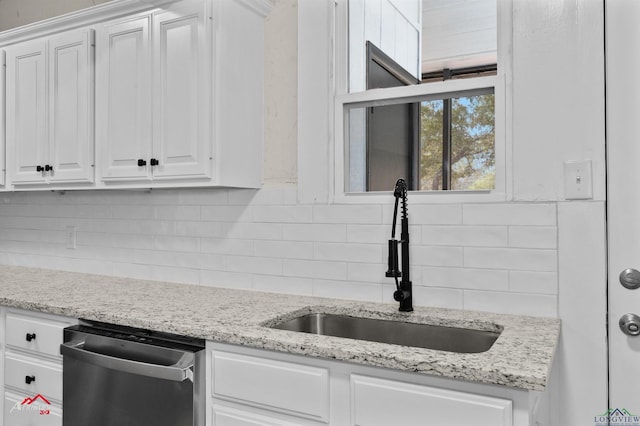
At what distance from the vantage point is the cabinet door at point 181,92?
196 centimetres

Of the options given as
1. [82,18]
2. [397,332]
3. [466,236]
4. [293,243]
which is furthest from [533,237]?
[82,18]

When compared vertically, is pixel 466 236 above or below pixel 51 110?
below

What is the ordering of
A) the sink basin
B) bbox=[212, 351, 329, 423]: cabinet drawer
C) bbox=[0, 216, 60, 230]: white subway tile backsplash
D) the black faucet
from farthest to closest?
1. bbox=[0, 216, 60, 230]: white subway tile backsplash
2. the black faucet
3. the sink basin
4. bbox=[212, 351, 329, 423]: cabinet drawer

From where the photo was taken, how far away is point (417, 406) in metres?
1.21

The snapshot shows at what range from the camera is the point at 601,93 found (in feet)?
5.14

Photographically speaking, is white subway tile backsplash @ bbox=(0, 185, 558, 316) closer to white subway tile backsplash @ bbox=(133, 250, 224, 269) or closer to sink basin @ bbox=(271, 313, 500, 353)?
white subway tile backsplash @ bbox=(133, 250, 224, 269)

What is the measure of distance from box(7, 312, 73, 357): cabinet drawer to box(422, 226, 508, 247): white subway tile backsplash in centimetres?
140

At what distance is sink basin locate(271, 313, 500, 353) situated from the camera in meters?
1.60

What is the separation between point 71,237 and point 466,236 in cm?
224

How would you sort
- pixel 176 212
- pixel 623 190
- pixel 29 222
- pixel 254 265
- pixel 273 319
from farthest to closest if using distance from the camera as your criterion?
1. pixel 29 222
2. pixel 176 212
3. pixel 254 265
4. pixel 273 319
5. pixel 623 190

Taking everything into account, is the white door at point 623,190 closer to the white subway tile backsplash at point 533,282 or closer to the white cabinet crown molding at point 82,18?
the white subway tile backsplash at point 533,282

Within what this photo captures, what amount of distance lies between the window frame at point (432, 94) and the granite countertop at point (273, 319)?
427 millimetres

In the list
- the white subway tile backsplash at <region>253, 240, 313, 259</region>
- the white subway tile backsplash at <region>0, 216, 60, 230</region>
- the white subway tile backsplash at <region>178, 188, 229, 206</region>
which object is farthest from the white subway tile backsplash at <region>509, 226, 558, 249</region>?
the white subway tile backsplash at <region>0, 216, 60, 230</region>

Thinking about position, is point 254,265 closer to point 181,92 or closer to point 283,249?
point 283,249
